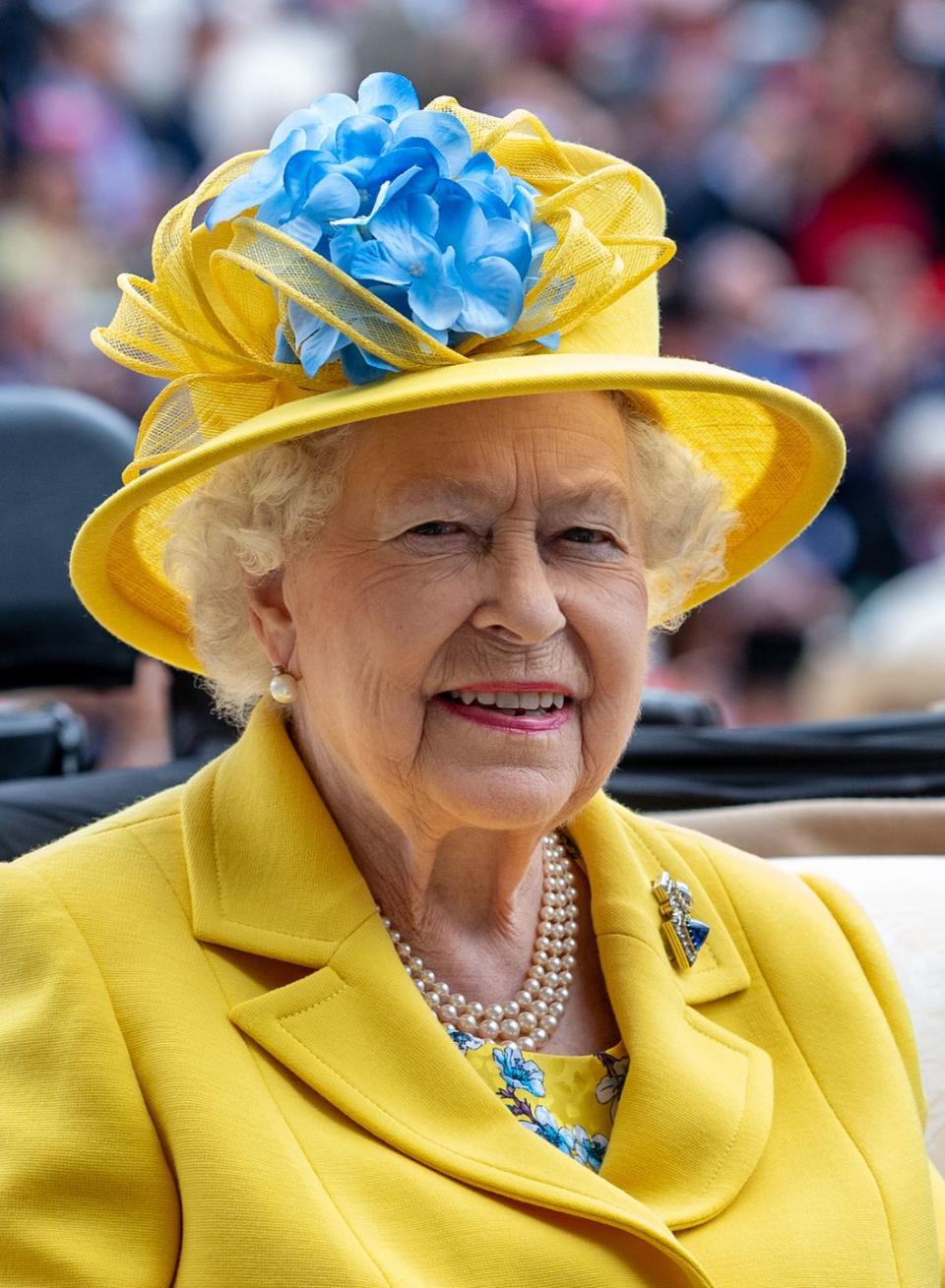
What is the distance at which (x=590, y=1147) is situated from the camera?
1682mm

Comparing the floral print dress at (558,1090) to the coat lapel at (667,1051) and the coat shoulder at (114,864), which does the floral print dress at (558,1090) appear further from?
the coat shoulder at (114,864)

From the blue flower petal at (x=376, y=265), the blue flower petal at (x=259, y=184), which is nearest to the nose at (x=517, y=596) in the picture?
the blue flower petal at (x=376, y=265)

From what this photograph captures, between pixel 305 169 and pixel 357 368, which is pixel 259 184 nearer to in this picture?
pixel 305 169

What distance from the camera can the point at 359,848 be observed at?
174cm

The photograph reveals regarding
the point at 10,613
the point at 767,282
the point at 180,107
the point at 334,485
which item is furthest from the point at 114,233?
the point at 334,485

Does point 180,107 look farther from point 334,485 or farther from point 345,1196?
point 345,1196

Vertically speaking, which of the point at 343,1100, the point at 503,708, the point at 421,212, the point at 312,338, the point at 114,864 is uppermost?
the point at 421,212

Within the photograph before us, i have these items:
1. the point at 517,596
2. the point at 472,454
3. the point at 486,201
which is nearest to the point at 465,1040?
the point at 517,596

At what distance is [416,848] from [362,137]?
2.12 feet

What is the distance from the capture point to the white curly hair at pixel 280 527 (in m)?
1.64

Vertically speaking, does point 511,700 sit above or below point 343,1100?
above

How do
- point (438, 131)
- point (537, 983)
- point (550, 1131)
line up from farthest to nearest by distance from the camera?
point (537, 983), point (550, 1131), point (438, 131)

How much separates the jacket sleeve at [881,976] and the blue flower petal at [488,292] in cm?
80

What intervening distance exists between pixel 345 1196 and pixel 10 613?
1396 millimetres
